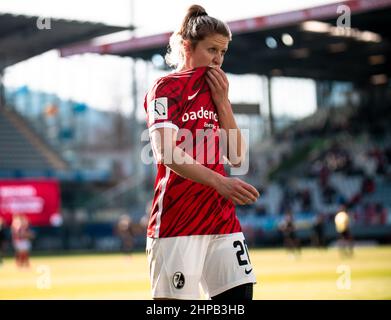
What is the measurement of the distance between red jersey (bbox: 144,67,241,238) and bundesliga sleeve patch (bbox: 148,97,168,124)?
0.06 feet

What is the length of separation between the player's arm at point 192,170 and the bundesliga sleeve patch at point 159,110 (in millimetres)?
62

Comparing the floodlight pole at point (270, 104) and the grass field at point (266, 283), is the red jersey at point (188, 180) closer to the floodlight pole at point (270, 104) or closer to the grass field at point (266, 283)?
the grass field at point (266, 283)

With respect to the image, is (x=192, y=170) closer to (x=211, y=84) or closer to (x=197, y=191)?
(x=197, y=191)

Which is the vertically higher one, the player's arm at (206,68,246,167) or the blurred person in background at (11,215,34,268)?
the player's arm at (206,68,246,167)

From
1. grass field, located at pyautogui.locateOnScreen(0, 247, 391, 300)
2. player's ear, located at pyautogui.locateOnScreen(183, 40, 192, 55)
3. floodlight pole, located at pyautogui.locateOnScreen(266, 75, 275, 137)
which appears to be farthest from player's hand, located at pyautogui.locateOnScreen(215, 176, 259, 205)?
floodlight pole, located at pyautogui.locateOnScreen(266, 75, 275, 137)

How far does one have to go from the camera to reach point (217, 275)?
13.9ft

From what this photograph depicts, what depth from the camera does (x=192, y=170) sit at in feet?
12.8

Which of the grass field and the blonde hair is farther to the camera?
the grass field

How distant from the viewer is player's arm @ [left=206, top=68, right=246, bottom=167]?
165 inches

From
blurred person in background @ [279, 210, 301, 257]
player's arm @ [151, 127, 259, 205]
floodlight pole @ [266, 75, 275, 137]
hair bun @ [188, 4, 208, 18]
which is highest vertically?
floodlight pole @ [266, 75, 275, 137]

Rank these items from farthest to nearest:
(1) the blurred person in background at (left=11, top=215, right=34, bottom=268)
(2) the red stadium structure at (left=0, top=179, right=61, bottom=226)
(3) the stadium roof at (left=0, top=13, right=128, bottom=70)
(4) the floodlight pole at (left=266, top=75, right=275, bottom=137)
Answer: (4) the floodlight pole at (left=266, top=75, right=275, bottom=137) → (2) the red stadium structure at (left=0, top=179, right=61, bottom=226) → (3) the stadium roof at (left=0, top=13, right=128, bottom=70) → (1) the blurred person in background at (left=11, top=215, right=34, bottom=268)

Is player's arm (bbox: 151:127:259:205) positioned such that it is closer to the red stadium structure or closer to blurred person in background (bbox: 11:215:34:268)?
blurred person in background (bbox: 11:215:34:268)

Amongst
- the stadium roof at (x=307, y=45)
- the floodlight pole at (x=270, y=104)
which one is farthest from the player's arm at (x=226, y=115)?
the floodlight pole at (x=270, y=104)

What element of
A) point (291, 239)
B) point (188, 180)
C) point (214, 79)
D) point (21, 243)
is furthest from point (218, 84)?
point (291, 239)
